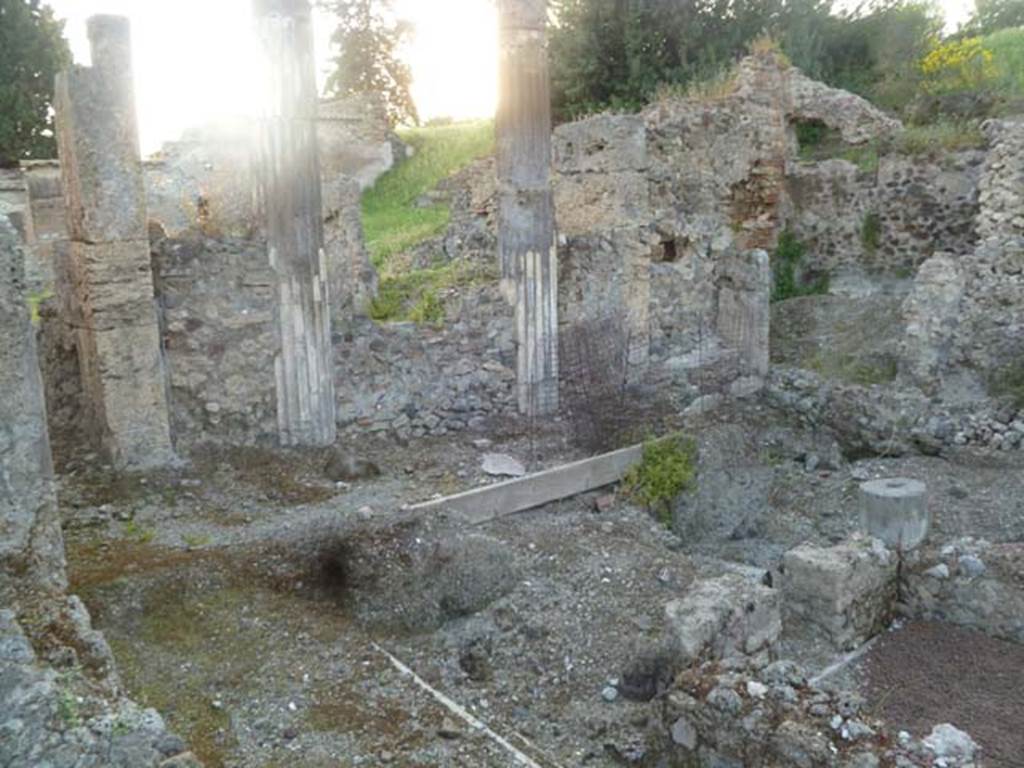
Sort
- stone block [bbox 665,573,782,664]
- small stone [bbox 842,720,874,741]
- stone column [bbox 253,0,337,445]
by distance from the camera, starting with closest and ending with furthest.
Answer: small stone [bbox 842,720,874,741], stone block [bbox 665,573,782,664], stone column [bbox 253,0,337,445]

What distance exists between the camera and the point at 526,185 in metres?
10.9

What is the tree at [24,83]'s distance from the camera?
851 inches

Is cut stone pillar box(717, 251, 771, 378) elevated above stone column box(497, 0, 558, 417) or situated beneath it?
situated beneath

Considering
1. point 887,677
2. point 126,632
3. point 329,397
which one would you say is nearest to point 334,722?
point 126,632

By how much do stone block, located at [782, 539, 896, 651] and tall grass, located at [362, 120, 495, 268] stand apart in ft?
33.6

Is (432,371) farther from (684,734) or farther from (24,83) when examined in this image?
(24,83)

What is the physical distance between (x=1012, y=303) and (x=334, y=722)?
9.12m

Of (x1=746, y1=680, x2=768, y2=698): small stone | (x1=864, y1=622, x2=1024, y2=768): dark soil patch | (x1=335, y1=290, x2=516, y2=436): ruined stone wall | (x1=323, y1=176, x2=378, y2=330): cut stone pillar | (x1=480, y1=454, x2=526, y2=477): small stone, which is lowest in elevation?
(x1=864, y1=622, x2=1024, y2=768): dark soil patch

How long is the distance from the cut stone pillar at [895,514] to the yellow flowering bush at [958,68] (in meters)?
12.7

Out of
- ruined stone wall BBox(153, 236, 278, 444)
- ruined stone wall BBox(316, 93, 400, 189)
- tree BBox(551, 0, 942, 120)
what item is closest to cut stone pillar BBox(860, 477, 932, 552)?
ruined stone wall BBox(153, 236, 278, 444)

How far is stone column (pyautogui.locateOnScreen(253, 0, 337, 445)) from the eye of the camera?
→ 9367 mm

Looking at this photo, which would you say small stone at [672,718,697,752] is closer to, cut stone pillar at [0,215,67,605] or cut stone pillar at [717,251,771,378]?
cut stone pillar at [0,215,67,605]

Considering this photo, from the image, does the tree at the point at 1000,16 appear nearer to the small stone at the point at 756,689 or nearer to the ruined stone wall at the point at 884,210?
the ruined stone wall at the point at 884,210

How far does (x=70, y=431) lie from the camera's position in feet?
29.9
